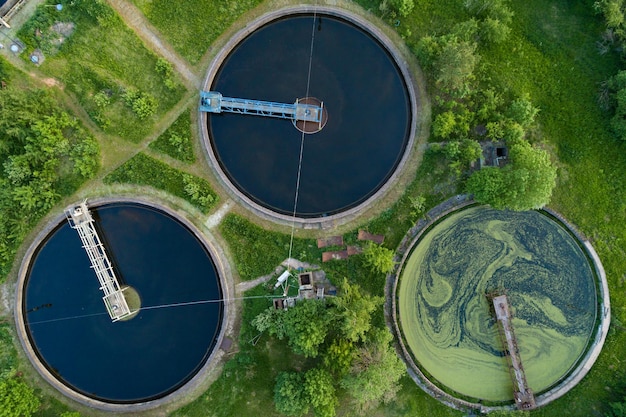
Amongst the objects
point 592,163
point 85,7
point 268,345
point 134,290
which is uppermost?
point 85,7

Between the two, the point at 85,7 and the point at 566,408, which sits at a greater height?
the point at 85,7

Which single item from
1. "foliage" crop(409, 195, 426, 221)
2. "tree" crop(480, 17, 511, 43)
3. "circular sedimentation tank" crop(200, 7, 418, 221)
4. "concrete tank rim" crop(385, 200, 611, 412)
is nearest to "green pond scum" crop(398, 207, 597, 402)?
"concrete tank rim" crop(385, 200, 611, 412)

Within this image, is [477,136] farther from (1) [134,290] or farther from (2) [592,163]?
(1) [134,290]

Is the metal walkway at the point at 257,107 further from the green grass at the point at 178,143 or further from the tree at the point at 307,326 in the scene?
the tree at the point at 307,326

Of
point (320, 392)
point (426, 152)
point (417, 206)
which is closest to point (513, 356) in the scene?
point (417, 206)

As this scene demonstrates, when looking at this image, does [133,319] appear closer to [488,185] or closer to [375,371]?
[375,371]

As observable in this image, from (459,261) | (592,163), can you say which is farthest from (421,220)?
(592,163)

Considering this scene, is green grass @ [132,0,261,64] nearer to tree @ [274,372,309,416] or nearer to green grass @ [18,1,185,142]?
green grass @ [18,1,185,142]
